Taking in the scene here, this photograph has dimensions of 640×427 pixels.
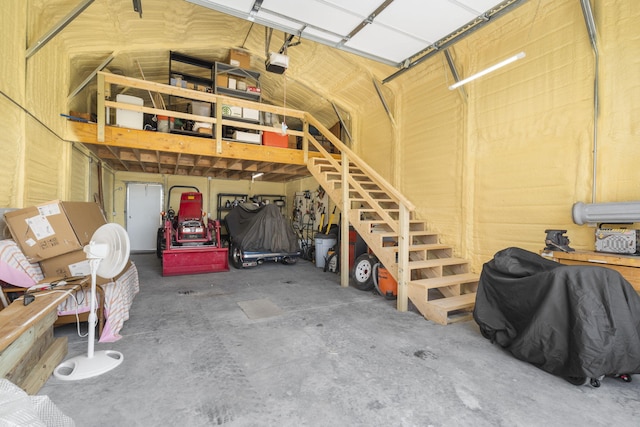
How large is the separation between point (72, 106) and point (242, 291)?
448cm

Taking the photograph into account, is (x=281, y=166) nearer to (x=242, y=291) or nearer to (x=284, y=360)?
(x=242, y=291)

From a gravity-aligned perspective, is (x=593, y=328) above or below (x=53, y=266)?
below

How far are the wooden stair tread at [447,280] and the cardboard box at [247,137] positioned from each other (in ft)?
13.8

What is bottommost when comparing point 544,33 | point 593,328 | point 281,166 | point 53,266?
point 593,328

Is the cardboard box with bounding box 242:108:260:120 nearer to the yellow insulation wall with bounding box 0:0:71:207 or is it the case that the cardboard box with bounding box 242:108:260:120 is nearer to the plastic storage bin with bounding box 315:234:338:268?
the yellow insulation wall with bounding box 0:0:71:207

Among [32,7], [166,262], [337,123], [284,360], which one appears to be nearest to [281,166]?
[337,123]

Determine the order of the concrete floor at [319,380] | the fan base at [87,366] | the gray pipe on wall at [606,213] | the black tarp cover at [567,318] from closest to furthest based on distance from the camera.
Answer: the concrete floor at [319,380] → the black tarp cover at [567,318] → the fan base at [87,366] → the gray pipe on wall at [606,213]

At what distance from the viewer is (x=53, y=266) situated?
3068mm

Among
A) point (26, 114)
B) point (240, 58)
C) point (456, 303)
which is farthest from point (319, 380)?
point (240, 58)

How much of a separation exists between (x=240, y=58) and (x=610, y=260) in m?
7.24

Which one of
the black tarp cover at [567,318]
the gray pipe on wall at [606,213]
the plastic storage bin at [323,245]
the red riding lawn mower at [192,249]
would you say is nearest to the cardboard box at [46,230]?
the red riding lawn mower at [192,249]

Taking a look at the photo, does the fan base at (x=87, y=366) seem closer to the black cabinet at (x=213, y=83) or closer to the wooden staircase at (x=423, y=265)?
the wooden staircase at (x=423, y=265)

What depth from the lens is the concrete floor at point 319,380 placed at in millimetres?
1852

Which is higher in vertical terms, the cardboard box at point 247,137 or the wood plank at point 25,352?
the cardboard box at point 247,137
